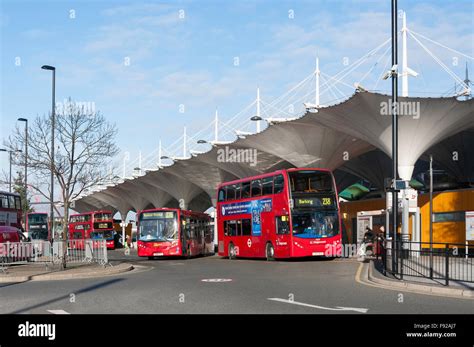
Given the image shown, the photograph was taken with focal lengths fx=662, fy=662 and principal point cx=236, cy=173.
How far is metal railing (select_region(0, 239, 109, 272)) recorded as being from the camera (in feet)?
82.5

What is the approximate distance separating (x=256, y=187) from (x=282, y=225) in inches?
104

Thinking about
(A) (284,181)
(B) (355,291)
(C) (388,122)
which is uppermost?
(C) (388,122)

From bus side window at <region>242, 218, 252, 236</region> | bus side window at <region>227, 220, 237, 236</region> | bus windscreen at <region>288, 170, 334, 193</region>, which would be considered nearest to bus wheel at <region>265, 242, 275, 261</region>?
bus side window at <region>242, 218, 252, 236</region>

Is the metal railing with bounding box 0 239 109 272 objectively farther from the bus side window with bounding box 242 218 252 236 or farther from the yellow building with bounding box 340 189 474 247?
the yellow building with bounding box 340 189 474 247

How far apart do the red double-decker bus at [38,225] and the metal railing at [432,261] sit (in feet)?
154

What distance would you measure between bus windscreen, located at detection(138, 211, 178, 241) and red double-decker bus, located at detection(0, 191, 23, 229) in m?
6.14

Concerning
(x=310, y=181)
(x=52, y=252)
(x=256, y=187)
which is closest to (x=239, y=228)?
(x=256, y=187)

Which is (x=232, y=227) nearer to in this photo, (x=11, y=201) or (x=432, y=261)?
(x=11, y=201)
